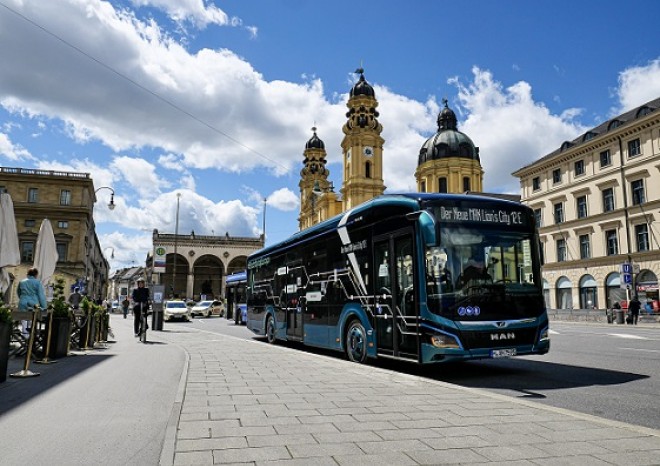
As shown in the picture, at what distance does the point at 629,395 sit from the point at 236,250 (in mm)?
90740

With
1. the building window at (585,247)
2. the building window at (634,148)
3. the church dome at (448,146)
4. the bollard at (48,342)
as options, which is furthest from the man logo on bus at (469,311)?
the church dome at (448,146)

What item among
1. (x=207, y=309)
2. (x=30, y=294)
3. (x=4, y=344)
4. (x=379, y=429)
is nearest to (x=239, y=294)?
(x=207, y=309)

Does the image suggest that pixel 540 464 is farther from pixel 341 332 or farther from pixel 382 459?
pixel 341 332

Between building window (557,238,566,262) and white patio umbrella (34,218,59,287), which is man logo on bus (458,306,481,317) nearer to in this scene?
white patio umbrella (34,218,59,287)

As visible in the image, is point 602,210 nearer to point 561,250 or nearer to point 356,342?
point 561,250

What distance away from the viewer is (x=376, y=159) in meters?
74.8

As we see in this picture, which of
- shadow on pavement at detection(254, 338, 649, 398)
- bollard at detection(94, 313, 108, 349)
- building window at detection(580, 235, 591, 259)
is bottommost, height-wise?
shadow on pavement at detection(254, 338, 649, 398)

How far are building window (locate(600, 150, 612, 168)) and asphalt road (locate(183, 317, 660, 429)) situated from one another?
107 feet

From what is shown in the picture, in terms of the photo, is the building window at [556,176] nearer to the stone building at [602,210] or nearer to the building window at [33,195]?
the stone building at [602,210]

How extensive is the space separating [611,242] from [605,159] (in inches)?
268

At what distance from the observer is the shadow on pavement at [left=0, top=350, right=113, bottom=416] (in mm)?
6630

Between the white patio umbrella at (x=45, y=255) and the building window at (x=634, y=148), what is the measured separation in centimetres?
4006

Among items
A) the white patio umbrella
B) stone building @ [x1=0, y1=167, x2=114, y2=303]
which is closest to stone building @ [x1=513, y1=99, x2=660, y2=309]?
the white patio umbrella

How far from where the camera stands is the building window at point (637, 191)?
127 feet
